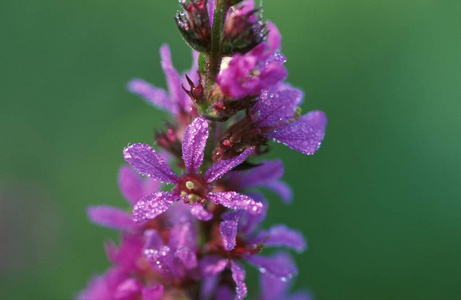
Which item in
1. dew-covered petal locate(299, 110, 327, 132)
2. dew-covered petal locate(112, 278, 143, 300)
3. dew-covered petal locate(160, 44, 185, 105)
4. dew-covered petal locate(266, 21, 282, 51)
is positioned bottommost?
dew-covered petal locate(112, 278, 143, 300)

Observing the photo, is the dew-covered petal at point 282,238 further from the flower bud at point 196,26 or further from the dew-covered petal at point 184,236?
the flower bud at point 196,26

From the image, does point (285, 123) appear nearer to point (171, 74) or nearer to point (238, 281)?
point (171, 74)

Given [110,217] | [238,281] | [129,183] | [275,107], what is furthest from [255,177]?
[110,217]

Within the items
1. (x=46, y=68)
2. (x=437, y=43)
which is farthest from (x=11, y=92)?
(x=437, y=43)

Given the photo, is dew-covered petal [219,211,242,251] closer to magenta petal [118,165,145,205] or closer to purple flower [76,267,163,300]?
purple flower [76,267,163,300]

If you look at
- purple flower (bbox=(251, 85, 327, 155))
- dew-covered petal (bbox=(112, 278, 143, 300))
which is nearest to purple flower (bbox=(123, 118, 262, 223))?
purple flower (bbox=(251, 85, 327, 155))

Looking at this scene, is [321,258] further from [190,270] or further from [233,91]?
[233,91]

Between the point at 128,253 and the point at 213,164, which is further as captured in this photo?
the point at 128,253
